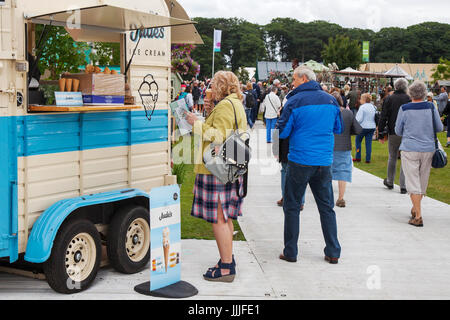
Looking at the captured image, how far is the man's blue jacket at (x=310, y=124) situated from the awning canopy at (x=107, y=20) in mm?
1372

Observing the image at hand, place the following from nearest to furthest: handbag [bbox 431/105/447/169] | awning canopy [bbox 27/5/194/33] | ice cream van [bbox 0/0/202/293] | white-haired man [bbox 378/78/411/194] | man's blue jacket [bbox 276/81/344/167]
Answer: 1. ice cream van [bbox 0/0/202/293]
2. awning canopy [bbox 27/5/194/33]
3. man's blue jacket [bbox 276/81/344/167]
4. handbag [bbox 431/105/447/169]
5. white-haired man [bbox 378/78/411/194]

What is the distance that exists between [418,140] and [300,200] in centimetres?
273

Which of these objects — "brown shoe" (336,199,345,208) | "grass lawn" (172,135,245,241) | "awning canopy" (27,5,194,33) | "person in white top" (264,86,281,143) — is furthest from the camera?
"person in white top" (264,86,281,143)

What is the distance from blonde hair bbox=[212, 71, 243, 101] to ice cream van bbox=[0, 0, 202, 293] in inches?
28.1

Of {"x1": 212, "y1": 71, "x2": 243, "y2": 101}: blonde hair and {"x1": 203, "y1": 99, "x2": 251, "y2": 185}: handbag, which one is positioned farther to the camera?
{"x1": 212, "y1": 71, "x2": 243, "y2": 101}: blonde hair

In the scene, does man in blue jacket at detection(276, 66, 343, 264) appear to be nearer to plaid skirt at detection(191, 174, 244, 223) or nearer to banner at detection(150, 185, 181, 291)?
plaid skirt at detection(191, 174, 244, 223)

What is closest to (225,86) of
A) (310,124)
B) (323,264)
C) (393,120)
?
(310,124)

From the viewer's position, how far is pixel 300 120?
19.5 feet

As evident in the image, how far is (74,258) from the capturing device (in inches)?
192

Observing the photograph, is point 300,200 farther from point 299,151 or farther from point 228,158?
point 228,158

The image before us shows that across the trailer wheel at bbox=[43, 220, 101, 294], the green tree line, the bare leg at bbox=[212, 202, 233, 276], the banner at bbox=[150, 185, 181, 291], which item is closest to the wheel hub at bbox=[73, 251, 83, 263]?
the trailer wheel at bbox=[43, 220, 101, 294]

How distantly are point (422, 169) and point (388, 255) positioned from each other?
198 centimetres

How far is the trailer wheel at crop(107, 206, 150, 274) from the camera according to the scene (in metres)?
5.32
